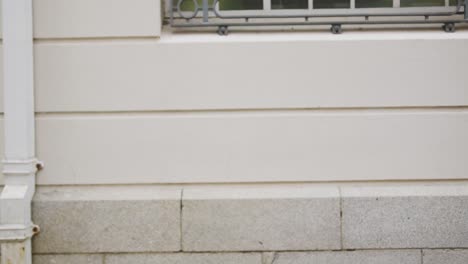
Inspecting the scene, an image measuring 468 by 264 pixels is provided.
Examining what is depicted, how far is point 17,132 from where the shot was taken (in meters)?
4.68

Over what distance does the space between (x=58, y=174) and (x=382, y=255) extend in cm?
275

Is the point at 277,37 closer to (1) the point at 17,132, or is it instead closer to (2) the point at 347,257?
(2) the point at 347,257

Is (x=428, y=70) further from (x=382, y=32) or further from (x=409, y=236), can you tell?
(x=409, y=236)

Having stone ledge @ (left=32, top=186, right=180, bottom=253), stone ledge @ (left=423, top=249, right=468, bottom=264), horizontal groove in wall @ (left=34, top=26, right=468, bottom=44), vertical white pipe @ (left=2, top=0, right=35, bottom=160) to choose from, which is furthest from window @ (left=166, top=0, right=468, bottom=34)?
stone ledge @ (left=423, top=249, right=468, bottom=264)

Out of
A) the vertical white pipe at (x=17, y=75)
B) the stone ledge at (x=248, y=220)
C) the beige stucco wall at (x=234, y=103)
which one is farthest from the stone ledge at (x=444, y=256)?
the vertical white pipe at (x=17, y=75)

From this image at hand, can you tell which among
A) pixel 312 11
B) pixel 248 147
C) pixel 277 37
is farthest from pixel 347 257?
pixel 312 11

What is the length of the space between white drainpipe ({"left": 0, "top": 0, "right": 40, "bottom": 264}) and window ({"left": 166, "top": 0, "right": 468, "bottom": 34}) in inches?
48.8

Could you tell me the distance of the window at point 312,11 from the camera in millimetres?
5062

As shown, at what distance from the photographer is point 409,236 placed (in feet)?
16.0

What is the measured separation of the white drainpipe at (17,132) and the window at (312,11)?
1.24 metres

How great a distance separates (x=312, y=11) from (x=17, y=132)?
2665mm

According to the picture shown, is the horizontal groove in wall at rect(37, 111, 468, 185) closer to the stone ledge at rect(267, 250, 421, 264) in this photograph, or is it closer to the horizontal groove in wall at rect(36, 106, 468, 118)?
the horizontal groove in wall at rect(36, 106, 468, 118)

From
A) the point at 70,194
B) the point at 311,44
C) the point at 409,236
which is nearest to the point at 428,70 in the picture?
the point at 311,44

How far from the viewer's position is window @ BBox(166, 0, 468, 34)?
16.6 feet
